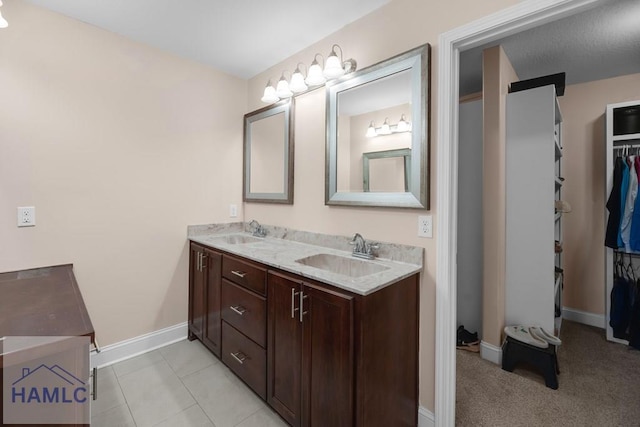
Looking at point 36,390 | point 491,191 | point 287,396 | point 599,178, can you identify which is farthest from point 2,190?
point 599,178

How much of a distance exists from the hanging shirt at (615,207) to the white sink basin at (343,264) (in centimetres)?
250

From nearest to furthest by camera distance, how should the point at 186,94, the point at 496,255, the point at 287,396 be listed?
the point at 287,396 < the point at 496,255 < the point at 186,94

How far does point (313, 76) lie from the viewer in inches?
80.2

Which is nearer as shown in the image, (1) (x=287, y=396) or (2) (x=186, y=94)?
(1) (x=287, y=396)

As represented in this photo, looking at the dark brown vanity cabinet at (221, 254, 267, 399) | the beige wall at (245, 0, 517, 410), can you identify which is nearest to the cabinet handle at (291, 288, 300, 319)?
the dark brown vanity cabinet at (221, 254, 267, 399)

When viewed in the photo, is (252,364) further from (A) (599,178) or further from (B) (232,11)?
(A) (599,178)

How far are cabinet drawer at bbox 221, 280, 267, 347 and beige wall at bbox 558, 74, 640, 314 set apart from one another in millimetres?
3376

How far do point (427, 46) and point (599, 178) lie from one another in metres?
2.74

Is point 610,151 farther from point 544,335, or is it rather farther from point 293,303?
point 293,303

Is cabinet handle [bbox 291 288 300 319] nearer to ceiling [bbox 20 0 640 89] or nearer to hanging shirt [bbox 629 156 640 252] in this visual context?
ceiling [bbox 20 0 640 89]

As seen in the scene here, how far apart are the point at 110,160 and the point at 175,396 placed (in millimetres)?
1739

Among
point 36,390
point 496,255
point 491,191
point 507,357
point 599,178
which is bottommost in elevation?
point 507,357

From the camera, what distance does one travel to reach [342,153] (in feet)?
6.61

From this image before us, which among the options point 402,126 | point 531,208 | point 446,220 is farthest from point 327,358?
point 531,208
